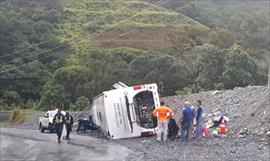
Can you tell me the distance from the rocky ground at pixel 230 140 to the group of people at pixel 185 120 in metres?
0.41

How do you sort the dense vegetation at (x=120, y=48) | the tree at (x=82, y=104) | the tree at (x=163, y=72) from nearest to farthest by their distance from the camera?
the dense vegetation at (x=120, y=48) < the tree at (x=163, y=72) < the tree at (x=82, y=104)

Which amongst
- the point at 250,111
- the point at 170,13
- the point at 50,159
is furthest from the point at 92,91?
the point at 170,13

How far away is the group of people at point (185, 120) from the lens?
2122 centimetres

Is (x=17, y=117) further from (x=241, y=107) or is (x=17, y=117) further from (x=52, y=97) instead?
(x=241, y=107)

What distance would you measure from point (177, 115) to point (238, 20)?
203ft

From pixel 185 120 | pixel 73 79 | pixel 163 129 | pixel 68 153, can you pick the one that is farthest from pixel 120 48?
pixel 68 153

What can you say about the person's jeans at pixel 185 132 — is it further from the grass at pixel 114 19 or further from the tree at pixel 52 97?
the grass at pixel 114 19

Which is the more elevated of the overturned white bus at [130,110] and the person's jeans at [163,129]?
the overturned white bus at [130,110]

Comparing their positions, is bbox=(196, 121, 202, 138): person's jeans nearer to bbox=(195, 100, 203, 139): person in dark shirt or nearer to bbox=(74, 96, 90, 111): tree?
bbox=(195, 100, 203, 139): person in dark shirt

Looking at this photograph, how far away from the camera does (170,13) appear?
4365 inches

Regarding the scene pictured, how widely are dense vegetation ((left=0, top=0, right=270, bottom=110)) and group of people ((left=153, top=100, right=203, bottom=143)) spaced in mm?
21598

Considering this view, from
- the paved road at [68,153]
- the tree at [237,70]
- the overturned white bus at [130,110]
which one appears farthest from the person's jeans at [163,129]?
the tree at [237,70]

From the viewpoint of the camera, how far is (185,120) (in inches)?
835

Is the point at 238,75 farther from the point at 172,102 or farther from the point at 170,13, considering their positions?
the point at 170,13
